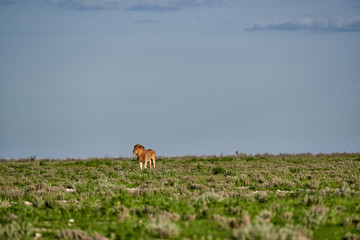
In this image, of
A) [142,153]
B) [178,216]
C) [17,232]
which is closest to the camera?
[17,232]

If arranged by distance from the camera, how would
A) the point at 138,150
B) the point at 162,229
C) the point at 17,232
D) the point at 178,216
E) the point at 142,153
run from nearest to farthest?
1. the point at 162,229
2. the point at 17,232
3. the point at 178,216
4. the point at 138,150
5. the point at 142,153

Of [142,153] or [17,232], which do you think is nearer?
[17,232]

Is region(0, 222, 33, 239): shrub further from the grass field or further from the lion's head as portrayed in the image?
the lion's head

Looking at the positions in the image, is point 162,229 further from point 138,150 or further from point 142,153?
point 142,153

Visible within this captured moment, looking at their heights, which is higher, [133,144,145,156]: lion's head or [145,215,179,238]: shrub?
[133,144,145,156]: lion's head

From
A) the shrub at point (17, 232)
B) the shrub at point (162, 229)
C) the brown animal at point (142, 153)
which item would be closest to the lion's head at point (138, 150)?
the brown animal at point (142, 153)

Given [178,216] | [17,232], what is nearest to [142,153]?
[178,216]

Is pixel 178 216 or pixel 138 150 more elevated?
pixel 138 150

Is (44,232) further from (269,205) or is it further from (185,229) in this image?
(269,205)

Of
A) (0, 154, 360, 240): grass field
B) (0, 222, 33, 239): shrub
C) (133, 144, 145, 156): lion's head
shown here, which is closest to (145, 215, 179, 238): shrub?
(0, 154, 360, 240): grass field

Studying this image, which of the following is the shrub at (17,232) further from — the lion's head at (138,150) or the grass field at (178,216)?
the lion's head at (138,150)

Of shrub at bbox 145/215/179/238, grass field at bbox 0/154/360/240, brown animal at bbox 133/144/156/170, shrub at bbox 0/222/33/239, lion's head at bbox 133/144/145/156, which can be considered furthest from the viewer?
brown animal at bbox 133/144/156/170

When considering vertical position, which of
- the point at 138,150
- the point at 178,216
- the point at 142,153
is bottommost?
the point at 178,216

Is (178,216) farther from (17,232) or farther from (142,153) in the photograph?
(142,153)
